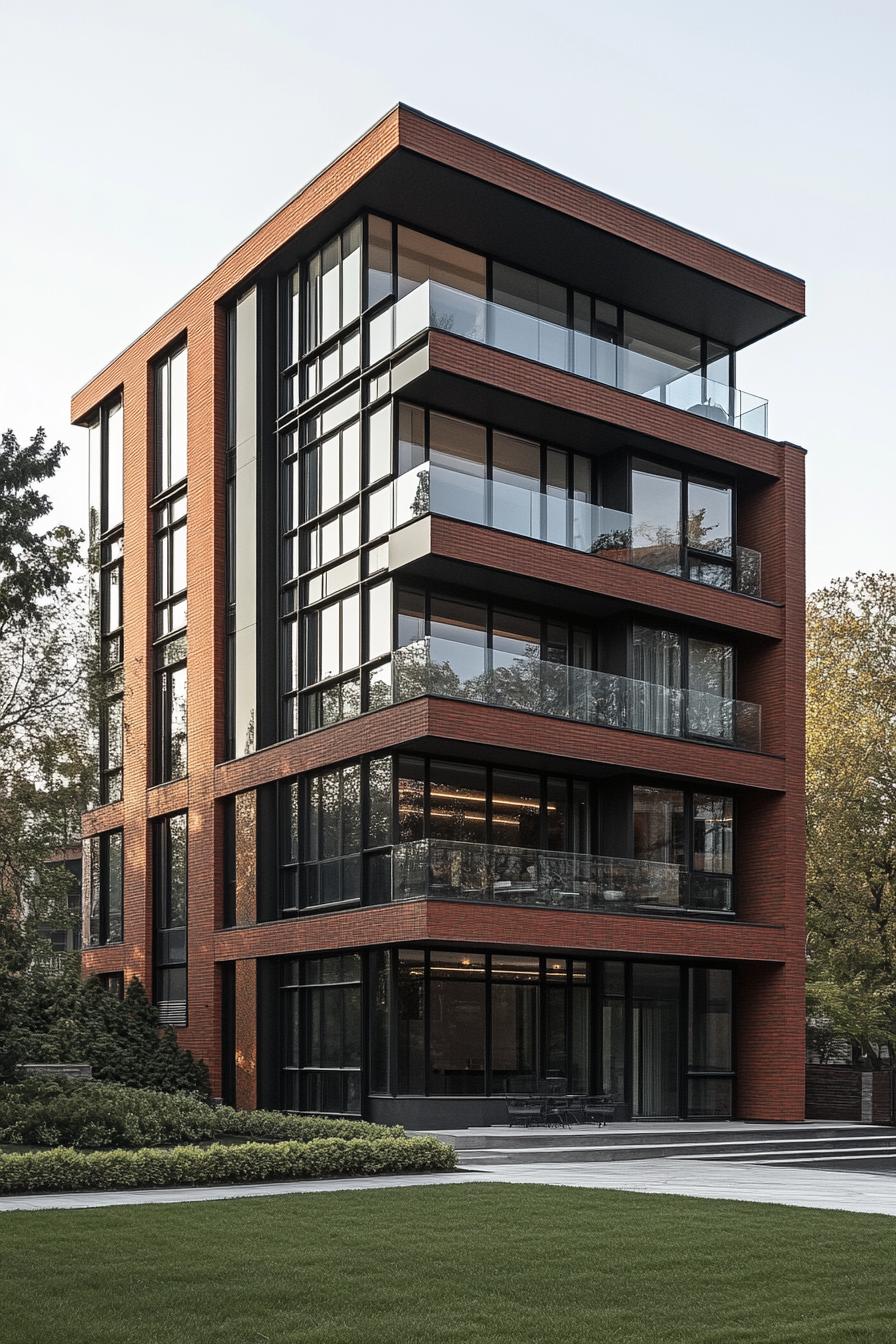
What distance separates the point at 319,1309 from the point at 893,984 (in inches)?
1098

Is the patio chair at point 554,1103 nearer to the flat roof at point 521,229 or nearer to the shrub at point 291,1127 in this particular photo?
the shrub at point 291,1127

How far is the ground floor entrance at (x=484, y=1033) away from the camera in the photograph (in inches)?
1117

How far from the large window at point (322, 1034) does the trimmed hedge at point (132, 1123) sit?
4076 mm

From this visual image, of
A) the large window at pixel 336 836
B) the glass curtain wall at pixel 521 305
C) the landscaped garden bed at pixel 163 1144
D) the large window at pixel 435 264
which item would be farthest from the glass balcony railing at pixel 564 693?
the landscaped garden bed at pixel 163 1144

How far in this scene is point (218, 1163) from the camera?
62.5 feet

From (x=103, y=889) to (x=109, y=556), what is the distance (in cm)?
843

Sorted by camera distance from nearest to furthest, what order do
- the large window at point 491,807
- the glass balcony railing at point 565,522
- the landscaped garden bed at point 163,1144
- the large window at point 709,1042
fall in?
the landscaped garden bed at point 163,1144, the large window at point 491,807, the glass balcony railing at point 565,522, the large window at point 709,1042

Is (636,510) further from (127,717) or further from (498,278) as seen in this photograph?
(127,717)

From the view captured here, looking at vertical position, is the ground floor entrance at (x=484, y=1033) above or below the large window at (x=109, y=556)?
below

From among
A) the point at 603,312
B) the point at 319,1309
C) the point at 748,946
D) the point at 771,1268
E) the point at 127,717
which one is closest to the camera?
the point at 319,1309

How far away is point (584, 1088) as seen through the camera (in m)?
30.5

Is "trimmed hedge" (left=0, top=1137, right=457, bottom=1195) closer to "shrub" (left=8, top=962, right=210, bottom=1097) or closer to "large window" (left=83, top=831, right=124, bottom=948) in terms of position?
"shrub" (left=8, top=962, right=210, bottom=1097)

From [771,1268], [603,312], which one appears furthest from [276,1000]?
[771,1268]

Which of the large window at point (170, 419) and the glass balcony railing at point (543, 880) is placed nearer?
the glass balcony railing at point (543, 880)
